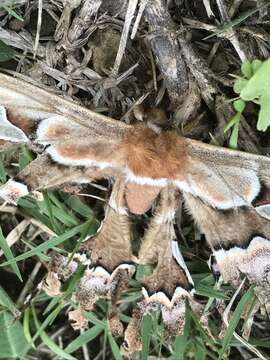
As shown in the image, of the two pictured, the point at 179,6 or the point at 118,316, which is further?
the point at 118,316

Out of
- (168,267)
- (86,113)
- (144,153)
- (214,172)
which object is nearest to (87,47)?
(86,113)

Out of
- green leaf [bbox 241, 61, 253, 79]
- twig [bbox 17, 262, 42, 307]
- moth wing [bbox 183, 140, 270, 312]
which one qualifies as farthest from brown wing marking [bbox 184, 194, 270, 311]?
twig [bbox 17, 262, 42, 307]

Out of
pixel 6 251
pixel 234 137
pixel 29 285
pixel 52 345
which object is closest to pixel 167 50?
pixel 234 137

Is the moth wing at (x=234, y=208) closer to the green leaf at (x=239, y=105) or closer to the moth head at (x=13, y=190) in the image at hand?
the green leaf at (x=239, y=105)

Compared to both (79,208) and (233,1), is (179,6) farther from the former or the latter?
(79,208)

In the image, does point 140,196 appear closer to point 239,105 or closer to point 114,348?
point 239,105

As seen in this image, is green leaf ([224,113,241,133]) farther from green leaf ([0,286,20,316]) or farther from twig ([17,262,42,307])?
green leaf ([0,286,20,316])

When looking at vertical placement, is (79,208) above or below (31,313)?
above
